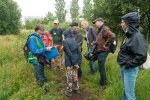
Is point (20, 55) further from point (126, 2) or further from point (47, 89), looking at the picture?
point (126, 2)

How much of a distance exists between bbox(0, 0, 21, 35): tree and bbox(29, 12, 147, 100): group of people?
2493 centimetres

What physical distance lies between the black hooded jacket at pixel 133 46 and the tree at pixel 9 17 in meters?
29.5

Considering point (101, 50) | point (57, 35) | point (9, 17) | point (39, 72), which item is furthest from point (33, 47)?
point (9, 17)

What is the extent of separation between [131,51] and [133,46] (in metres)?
0.12

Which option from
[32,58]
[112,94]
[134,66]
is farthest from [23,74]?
[134,66]

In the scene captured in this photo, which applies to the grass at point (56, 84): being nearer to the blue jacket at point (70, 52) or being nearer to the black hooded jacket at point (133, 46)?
the blue jacket at point (70, 52)

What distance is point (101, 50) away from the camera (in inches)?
303

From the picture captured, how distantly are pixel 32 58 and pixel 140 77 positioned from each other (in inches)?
112

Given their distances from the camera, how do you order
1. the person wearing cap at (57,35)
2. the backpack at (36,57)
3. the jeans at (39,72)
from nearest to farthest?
1. the backpack at (36,57)
2. the jeans at (39,72)
3. the person wearing cap at (57,35)

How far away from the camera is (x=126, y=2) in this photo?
18938mm

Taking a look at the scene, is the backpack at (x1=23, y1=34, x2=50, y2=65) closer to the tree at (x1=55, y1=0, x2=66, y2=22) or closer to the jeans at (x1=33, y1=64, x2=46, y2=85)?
the jeans at (x1=33, y1=64, x2=46, y2=85)

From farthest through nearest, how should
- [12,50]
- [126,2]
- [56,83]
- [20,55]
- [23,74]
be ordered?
[126,2]
[12,50]
[20,55]
[23,74]
[56,83]

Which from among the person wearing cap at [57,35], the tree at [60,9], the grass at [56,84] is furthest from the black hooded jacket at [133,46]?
the tree at [60,9]

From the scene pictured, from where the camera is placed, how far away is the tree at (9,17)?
3438 centimetres
